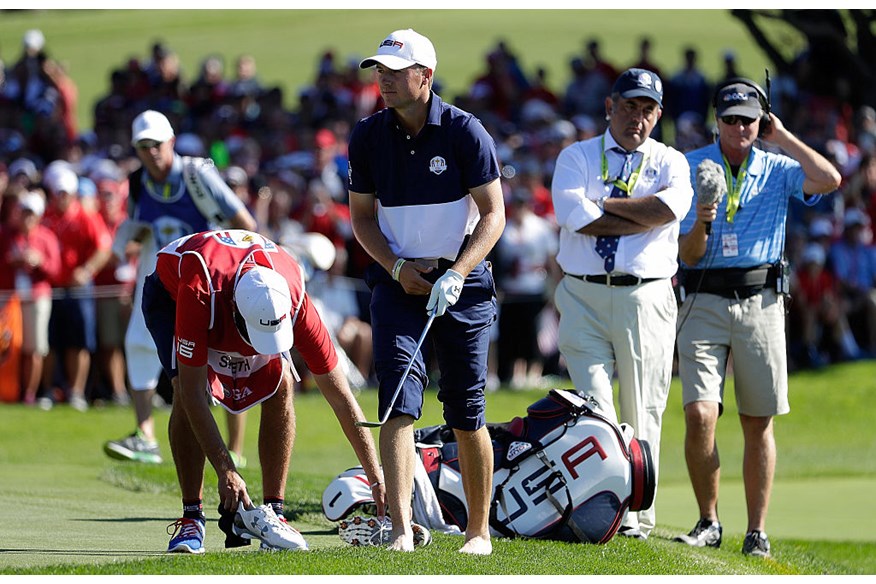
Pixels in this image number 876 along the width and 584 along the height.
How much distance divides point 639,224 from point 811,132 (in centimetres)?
1337

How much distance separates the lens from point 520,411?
16.1m

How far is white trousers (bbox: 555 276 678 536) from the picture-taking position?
8531 mm

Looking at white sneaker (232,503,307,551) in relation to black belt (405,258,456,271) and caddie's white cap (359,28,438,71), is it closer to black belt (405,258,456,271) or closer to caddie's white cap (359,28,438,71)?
black belt (405,258,456,271)

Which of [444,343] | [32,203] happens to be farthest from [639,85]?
[32,203]

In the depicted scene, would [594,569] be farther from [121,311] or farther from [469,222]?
[121,311]

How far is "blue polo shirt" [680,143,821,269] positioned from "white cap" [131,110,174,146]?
12.2ft

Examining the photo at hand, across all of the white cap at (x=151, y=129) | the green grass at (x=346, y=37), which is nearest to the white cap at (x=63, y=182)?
the white cap at (x=151, y=129)

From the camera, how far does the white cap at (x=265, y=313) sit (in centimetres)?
653

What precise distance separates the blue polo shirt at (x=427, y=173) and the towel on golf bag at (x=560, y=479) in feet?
4.77

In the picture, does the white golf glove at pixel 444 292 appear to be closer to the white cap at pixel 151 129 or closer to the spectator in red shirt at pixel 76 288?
the white cap at pixel 151 129

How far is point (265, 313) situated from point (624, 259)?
2.69 meters

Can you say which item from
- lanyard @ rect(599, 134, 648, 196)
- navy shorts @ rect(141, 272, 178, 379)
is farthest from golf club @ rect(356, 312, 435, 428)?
lanyard @ rect(599, 134, 648, 196)

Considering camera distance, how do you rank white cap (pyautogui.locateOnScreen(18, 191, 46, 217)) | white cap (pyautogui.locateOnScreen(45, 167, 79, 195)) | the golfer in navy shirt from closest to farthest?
1. the golfer in navy shirt
2. white cap (pyautogui.locateOnScreen(18, 191, 46, 217))
3. white cap (pyautogui.locateOnScreen(45, 167, 79, 195))

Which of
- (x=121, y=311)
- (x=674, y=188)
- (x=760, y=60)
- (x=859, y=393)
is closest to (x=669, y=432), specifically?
(x=859, y=393)
